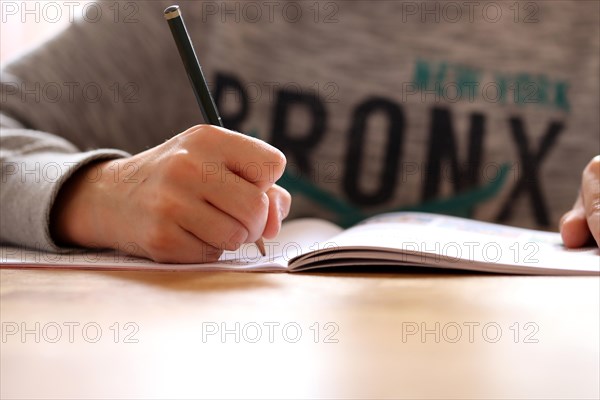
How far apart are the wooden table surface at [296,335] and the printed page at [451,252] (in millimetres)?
13

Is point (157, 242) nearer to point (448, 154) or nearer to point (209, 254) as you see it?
point (209, 254)

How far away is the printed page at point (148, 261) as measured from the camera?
22.0 inches

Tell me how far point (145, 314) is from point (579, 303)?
274 millimetres

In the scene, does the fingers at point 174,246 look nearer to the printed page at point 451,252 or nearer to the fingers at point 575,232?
the printed page at point 451,252

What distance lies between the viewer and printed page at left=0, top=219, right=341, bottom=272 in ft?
1.83

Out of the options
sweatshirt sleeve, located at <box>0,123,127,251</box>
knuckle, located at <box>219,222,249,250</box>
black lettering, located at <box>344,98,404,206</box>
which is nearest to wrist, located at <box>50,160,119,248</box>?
sweatshirt sleeve, located at <box>0,123,127,251</box>

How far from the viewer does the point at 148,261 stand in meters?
0.60

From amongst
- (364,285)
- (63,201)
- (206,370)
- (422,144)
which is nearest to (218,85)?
(422,144)

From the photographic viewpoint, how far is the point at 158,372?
35 cm

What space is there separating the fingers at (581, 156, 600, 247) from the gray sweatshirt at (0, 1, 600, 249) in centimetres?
33

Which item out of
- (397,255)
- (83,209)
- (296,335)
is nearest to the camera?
(296,335)

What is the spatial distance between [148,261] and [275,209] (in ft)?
0.38

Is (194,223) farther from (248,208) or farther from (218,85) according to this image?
(218,85)

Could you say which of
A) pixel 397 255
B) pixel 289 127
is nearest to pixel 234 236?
pixel 397 255
